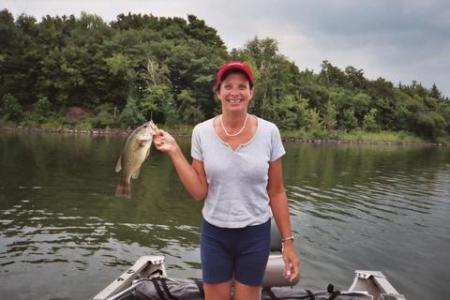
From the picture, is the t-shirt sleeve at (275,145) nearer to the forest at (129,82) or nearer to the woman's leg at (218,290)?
the woman's leg at (218,290)

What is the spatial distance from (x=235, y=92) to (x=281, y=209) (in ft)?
2.84

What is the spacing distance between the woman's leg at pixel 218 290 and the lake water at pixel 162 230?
12.6 ft

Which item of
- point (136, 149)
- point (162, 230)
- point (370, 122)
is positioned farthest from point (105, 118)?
point (136, 149)

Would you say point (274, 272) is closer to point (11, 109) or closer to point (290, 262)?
point (290, 262)

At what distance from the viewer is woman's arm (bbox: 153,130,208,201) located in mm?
2598

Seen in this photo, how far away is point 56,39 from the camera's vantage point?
4828 cm

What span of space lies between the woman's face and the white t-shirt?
18cm

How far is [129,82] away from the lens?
1804 inches

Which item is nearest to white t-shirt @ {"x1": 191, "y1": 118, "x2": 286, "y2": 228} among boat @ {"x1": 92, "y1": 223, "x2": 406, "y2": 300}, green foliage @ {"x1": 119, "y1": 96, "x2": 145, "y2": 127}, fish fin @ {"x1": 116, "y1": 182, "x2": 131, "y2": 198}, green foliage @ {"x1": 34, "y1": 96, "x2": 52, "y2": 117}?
fish fin @ {"x1": 116, "y1": 182, "x2": 131, "y2": 198}

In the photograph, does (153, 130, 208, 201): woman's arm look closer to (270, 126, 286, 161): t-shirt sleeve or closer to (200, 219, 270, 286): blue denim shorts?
(200, 219, 270, 286): blue denim shorts

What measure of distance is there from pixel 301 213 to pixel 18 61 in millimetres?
42395

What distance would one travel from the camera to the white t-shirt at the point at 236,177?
2.62m

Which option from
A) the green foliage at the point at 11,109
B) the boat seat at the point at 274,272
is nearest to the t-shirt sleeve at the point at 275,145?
the boat seat at the point at 274,272

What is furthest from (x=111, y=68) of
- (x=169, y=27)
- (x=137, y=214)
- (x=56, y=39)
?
(x=137, y=214)
